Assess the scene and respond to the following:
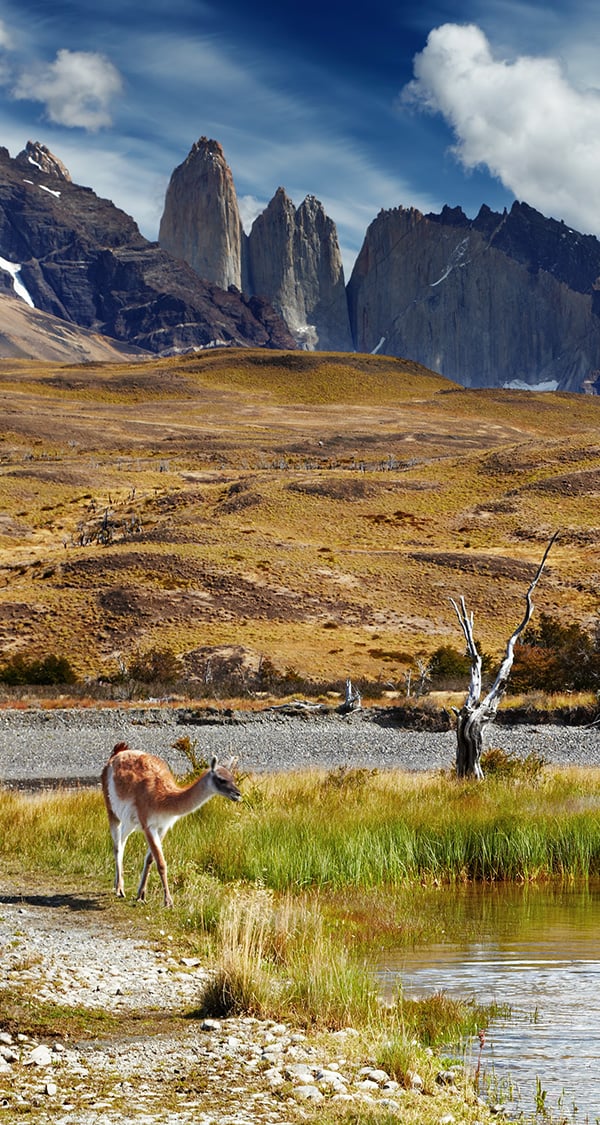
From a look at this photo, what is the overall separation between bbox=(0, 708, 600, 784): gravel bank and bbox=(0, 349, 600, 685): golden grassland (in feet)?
40.9

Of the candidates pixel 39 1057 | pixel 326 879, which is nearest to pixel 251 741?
pixel 326 879

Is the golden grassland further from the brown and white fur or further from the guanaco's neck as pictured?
the guanaco's neck

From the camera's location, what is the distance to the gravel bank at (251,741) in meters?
27.0

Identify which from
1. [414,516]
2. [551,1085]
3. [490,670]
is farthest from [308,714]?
[414,516]

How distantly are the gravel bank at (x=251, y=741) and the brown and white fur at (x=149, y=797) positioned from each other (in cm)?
1324

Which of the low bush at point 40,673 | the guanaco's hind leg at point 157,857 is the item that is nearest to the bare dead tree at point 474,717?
the guanaco's hind leg at point 157,857

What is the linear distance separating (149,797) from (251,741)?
20409 mm

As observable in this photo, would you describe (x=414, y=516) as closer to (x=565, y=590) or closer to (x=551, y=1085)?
(x=565, y=590)

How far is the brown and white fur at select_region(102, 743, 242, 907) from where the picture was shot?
388 inches

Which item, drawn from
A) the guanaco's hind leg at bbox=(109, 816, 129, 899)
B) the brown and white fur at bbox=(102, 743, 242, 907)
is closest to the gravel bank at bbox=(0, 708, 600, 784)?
the guanaco's hind leg at bbox=(109, 816, 129, 899)

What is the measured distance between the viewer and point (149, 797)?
10289mm

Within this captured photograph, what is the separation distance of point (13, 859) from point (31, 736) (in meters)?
18.4

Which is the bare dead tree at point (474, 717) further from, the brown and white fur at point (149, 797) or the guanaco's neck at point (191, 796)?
the guanaco's neck at point (191, 796)

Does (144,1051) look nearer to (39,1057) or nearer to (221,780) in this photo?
(39,1057)
